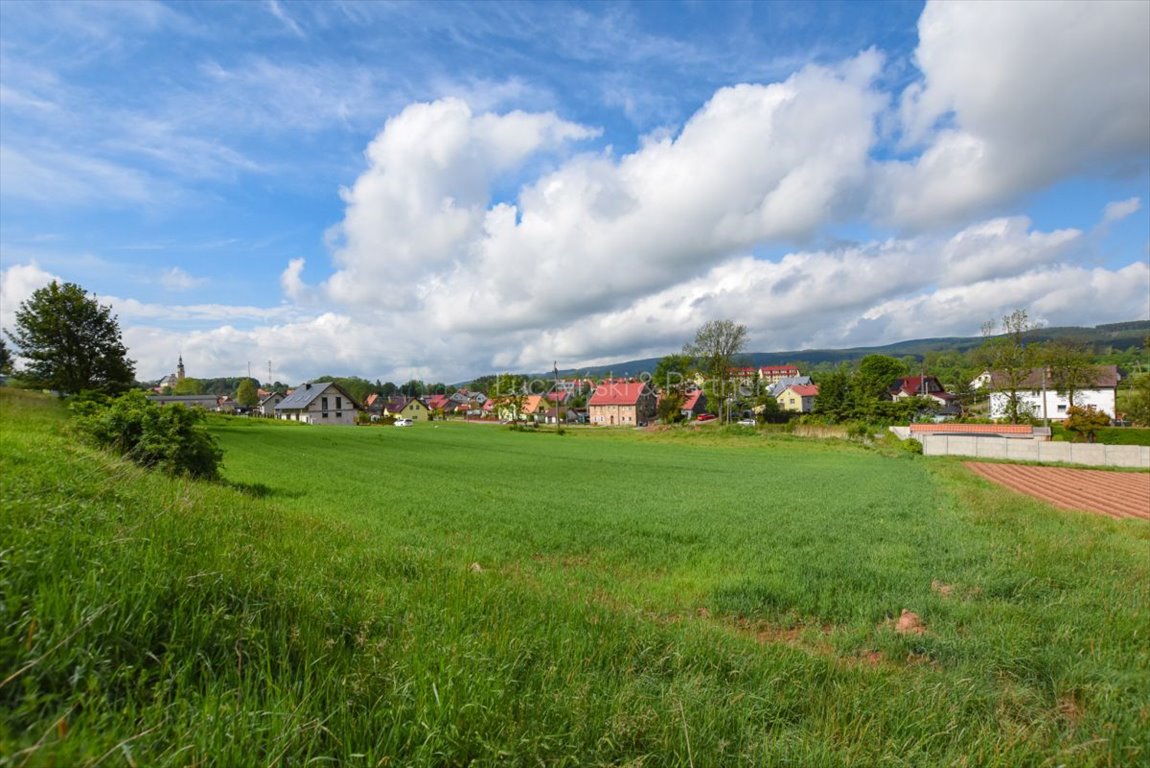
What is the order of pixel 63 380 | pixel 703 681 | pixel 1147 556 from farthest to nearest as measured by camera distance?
pixel 63 380
pixel 1147 556
pixel 703 681

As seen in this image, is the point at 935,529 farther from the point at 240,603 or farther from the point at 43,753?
the point at 43,753

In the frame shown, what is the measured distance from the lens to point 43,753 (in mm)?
1710

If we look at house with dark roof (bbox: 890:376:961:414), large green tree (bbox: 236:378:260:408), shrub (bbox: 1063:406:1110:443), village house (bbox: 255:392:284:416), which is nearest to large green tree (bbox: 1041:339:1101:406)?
shrub (bbox: 1063:406:1110:443)

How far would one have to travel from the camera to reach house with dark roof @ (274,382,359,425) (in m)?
82.9

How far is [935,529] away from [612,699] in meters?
11.9

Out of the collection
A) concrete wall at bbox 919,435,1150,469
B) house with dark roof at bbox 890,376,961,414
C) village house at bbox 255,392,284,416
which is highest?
village house at bbox 255,392,284,416

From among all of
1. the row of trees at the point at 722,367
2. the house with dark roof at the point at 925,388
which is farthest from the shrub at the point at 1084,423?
the house with dark roof at the point at 925,388

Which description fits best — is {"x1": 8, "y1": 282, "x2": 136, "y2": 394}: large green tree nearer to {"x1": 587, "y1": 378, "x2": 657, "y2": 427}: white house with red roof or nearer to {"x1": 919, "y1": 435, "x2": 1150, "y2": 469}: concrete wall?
{"x1": 919, "y1": 435, "x2": 1150, "y2": 469}: concrete wall

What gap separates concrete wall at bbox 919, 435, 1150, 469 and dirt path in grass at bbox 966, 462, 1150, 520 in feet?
7.56

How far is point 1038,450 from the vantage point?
3578 cm

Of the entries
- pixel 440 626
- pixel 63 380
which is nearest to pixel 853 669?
pixel 440 626

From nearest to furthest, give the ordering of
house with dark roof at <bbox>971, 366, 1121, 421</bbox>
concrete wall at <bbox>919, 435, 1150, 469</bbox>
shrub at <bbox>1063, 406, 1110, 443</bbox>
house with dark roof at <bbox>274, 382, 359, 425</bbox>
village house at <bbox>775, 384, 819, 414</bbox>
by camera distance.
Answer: concrete wall at <bbox>919, 435, 1150, 469</bbox> < shrub at <bbox>1063, 406, 1110, 443</bbox> < house with dark roof at <bbox>971, 366, 1121, 421</bbox> < house with dark roof at <bbox>274, 382, 359, 425</bbox> < village house at <bbox>775, 384, 819, 414</bbox>

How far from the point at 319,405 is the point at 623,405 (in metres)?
58.3

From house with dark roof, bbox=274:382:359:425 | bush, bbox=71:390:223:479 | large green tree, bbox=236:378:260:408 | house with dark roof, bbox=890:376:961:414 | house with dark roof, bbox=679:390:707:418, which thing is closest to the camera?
bush, bbox=71:390:223:479
